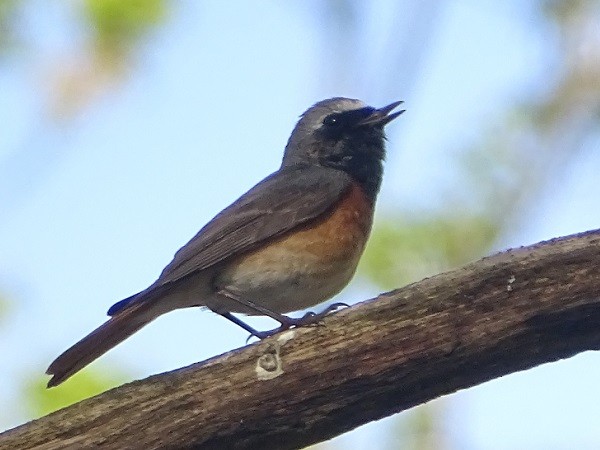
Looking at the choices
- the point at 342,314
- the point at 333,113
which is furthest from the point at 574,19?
the point at 342,314

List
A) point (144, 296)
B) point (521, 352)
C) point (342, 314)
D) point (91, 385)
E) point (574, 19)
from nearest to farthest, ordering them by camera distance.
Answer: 1. point (521, 352)
2. point (342, 314)
3. point (144, 296)
4. point (91, 385)
5. point (574, 19)

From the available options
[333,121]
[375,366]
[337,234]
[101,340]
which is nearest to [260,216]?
[337,234]

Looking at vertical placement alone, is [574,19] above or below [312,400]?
above

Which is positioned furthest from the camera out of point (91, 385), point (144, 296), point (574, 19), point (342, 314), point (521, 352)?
point (574, 19)

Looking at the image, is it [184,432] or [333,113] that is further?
[333,113]

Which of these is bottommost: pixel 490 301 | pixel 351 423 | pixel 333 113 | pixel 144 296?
pixel 351 423

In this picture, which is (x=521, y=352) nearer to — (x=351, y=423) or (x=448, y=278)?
(x=448, y=278)

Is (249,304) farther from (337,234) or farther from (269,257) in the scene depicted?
(337,234)
